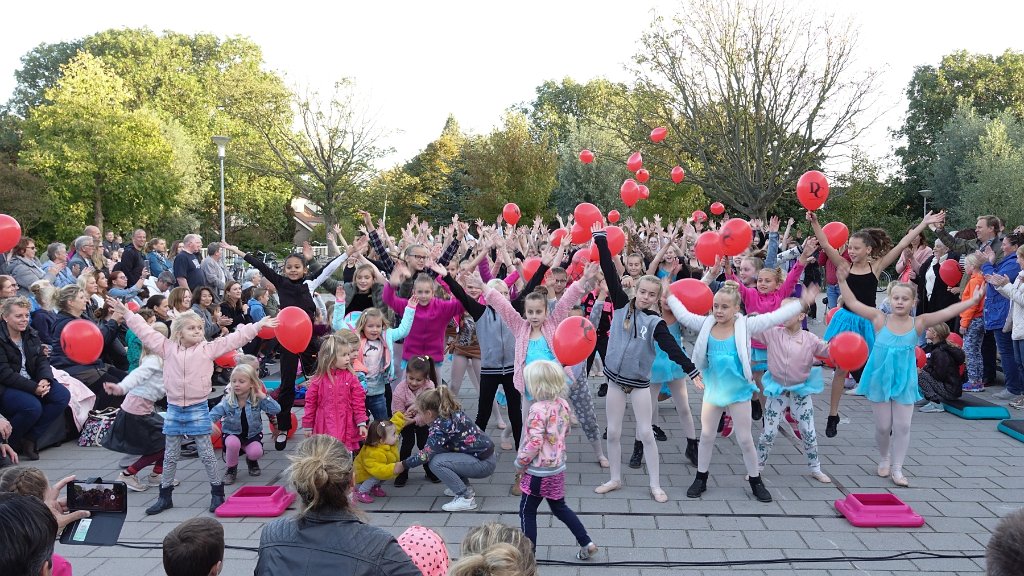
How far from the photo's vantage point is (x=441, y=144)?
4366 cm

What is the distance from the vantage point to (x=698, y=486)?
18.4 ft

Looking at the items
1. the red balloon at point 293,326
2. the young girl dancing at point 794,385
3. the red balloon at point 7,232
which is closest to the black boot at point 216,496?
the red balloon at point 293,326

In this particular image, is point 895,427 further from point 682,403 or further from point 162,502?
point 162,502

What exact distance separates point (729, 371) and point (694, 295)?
886mm

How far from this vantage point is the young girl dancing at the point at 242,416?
611cm

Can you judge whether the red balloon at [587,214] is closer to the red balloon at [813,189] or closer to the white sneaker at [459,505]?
the red balloon at [813,189]

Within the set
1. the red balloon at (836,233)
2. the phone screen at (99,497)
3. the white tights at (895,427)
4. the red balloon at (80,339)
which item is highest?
the red balloon at (836,233)

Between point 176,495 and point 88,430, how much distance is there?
7.94 feet

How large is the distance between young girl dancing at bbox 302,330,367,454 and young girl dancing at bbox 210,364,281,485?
812 mm

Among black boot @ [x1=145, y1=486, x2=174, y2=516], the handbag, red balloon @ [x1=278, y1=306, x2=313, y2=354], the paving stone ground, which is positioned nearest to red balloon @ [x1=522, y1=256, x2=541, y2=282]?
the paving stone ground

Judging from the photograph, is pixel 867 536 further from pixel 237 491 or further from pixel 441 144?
pixel 441 144

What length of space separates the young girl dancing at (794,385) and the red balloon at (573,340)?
1952 millimetres

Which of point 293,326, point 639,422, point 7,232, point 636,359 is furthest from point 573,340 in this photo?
point 7,232

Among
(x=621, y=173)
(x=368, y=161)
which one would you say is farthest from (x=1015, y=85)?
(x=368, y=161)
